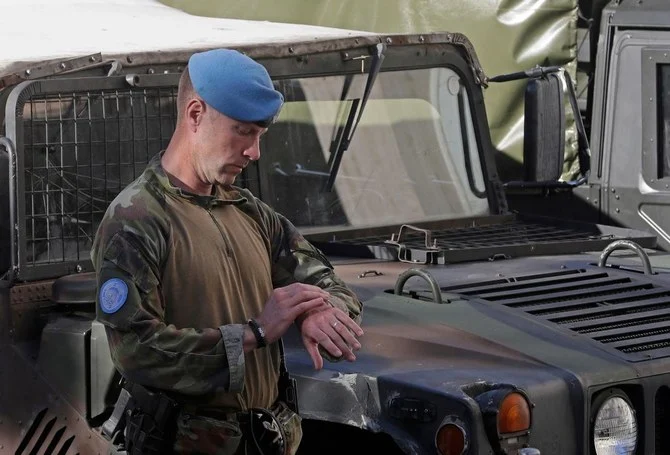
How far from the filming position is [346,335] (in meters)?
2.93

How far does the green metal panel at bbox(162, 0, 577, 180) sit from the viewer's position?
703 centimetres

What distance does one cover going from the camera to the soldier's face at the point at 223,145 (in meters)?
2.97

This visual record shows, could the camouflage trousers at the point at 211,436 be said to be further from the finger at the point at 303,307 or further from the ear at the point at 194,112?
the ear at the point at 194,112

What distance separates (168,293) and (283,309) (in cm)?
27

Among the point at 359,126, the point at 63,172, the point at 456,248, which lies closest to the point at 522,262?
the point at 456,248

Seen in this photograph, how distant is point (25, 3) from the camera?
540cm

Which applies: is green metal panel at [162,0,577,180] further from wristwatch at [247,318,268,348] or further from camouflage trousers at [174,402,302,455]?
wristwatch at [247,318,268,348]

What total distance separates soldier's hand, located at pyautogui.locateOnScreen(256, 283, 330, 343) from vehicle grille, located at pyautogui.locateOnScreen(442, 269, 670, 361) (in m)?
1.05

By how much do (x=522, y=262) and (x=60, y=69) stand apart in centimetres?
157

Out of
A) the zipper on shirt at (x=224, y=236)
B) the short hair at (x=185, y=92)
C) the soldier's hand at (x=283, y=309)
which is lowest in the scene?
the soldier's hand at (x=283, y=309)

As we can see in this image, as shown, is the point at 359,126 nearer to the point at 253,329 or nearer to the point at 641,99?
the point at 641,99

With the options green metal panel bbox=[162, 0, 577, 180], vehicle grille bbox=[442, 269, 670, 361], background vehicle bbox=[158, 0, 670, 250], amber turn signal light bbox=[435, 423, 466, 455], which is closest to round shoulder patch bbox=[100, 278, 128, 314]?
amber turn signal light bbox=[435, 423, 466, 455]

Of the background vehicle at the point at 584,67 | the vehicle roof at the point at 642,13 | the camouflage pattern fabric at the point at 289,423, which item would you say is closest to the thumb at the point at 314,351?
the camouflage pattern fabric at the point at 289,423

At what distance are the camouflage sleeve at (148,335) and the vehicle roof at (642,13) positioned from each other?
12.4ft
